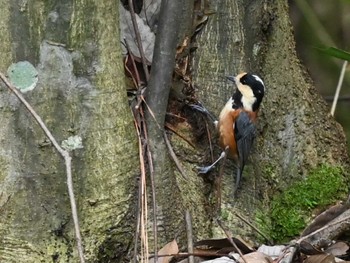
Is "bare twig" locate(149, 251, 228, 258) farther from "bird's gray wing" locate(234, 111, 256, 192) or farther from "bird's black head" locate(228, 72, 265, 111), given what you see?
"bird's black head" locate(228, 72, 265, 111)

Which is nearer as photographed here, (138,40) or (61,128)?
(61,128)

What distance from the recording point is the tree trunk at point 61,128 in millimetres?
2643

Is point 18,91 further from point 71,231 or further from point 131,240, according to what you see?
point 131,240

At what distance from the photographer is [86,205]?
2.78 meters

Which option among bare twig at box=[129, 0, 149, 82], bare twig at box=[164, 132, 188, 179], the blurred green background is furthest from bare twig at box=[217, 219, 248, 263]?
the blurred green background

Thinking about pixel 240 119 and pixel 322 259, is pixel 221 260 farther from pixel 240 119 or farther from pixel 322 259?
pixel 240 119

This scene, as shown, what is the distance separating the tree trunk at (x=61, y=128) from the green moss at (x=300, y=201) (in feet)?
3.02

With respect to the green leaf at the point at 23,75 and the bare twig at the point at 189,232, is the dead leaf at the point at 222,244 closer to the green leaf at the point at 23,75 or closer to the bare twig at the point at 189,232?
the bare twig at the point at 189,232

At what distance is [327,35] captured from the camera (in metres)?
5.26

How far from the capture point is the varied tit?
345 centimetres

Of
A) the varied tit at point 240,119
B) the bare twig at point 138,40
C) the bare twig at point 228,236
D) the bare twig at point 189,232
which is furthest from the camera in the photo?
the varied tit at point 240,119

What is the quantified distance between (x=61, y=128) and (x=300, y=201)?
1.33 meters

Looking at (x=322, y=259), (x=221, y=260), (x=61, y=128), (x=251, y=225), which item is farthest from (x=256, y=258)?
(x=61, y=128)

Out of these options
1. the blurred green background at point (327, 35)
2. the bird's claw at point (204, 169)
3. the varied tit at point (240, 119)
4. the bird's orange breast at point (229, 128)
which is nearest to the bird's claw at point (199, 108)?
the varied tit at point (240, 119)
